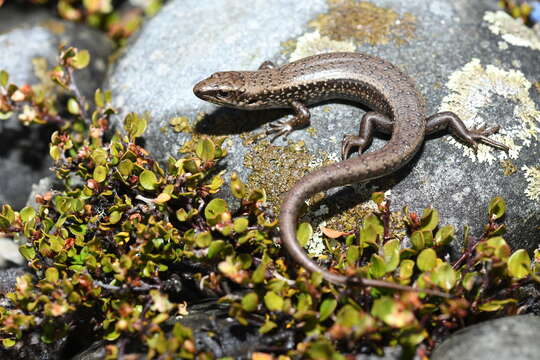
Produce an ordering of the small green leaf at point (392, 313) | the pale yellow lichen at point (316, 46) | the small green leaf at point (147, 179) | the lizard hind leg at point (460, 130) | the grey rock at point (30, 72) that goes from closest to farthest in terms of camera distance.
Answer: the small green leaf at point (392, 313) → the small green leaf at point (147, 179) → the lizard hind leg at point (460, 130) → the pale yellow lichen at point (316, 46) → the grey rock at point (30, 72)

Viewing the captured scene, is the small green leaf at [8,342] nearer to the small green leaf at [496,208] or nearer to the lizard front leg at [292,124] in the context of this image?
the lizard front leg at [292,124]

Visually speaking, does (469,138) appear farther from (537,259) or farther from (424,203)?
(537,259)

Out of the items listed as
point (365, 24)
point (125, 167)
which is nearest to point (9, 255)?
point (125, 167)

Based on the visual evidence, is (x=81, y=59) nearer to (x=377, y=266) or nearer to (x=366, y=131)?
(x=366, y=131)

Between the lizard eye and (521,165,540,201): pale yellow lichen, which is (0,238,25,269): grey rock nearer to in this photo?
the lizard eye

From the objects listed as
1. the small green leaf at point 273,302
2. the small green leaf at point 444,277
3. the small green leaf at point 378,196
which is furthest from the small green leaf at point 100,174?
the small green leaf at point 444,277

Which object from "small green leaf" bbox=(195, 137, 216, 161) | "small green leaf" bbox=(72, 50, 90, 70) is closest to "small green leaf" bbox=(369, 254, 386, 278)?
"small green leaf" bbox=(195, 137, 216, 161)
